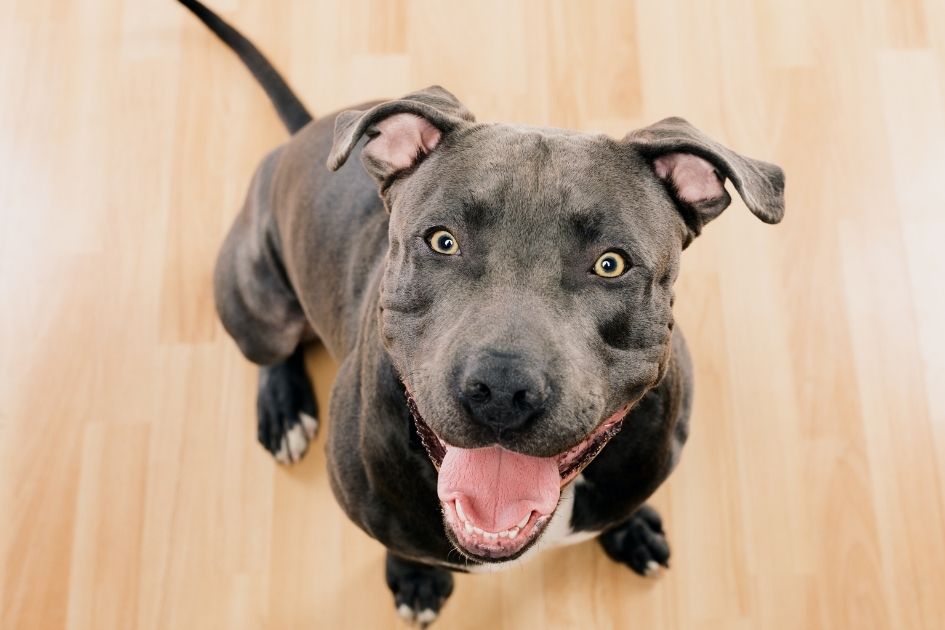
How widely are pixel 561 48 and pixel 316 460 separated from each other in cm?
198

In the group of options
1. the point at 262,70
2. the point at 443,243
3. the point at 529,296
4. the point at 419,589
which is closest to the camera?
the point at 529,296

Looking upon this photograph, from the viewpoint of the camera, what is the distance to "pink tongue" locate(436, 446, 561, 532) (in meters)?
2.12

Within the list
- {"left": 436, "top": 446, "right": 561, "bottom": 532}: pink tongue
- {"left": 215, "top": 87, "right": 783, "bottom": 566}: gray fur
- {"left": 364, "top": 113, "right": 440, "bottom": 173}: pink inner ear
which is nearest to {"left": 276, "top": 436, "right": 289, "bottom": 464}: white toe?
{"left": 215, "top": 87, "right": 783, "bottom": 566}: gray fur

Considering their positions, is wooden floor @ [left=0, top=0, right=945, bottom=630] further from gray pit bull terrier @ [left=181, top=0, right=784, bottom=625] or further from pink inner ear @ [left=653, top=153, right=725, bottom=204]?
pink inner ear @ [left=653, top=153, right=725, bottom=204]

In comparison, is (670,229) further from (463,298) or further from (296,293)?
(296,293)

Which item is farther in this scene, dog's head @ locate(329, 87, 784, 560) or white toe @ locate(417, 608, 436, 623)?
white toe @ locate(417, 608, 436, 623)

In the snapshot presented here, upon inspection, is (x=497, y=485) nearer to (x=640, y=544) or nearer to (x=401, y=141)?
(x=401, y=141)

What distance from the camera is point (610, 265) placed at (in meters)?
1.98

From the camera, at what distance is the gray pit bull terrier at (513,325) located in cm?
188

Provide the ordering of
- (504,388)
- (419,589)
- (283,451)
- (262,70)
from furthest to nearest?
1. (262,70)
2. (283,451)
3. (419,589)
4. (504,388)

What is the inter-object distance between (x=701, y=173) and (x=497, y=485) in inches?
33.1

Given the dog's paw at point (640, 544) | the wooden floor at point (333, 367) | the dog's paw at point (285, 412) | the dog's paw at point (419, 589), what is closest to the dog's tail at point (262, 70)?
the wooden floor at point (333, 367)

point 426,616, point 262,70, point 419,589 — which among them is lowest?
point 426,616

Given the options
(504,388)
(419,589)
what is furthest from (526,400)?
(419,589)
